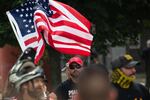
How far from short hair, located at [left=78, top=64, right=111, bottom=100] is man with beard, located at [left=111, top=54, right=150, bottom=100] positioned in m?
3.73

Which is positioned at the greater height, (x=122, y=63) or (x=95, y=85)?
(x=122, y=63)

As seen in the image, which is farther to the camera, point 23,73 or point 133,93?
point 133,93

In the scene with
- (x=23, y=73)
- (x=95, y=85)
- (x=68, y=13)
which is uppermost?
(x=68, y=13)

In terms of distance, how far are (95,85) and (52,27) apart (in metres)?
5.04

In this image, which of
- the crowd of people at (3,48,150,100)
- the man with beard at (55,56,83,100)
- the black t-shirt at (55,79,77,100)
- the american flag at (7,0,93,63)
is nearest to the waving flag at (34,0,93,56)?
the american flag at (7,0,93,63)

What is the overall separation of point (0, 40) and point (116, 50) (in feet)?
75.2

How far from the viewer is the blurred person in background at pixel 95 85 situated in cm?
327

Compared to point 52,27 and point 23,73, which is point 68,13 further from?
point 23,73

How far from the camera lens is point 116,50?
34312mm

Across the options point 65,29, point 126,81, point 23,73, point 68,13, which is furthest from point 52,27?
point 23,73

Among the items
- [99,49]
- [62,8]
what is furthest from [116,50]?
[62,8]

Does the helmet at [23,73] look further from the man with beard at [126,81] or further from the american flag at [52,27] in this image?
the american flag at [52,27]

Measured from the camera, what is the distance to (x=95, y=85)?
3273 mm

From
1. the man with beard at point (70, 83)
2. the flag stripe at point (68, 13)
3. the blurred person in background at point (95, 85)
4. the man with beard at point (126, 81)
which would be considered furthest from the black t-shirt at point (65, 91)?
the blurred person in background at point (95, 85)
